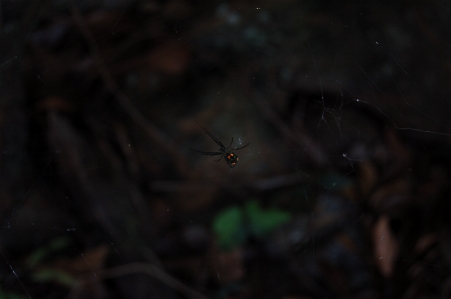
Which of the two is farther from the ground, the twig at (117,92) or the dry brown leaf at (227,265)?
the twig at (117,92)

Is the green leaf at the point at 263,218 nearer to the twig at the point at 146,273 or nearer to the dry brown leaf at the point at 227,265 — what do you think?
the dry brown leaf at the point at 227,265

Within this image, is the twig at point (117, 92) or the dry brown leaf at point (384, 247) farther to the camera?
the twig at point (117, 92)

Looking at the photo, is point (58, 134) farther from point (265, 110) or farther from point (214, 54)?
point (265, 110)

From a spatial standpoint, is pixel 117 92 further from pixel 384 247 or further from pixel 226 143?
pixel 384 247

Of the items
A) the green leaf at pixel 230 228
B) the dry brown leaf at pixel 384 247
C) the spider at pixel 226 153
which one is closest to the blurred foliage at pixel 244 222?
the green leaf at pixel 230 228

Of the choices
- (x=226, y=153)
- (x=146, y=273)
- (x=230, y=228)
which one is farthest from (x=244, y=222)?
(x=146, y=273)

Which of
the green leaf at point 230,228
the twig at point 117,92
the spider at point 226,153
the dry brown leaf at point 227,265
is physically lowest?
the dry brown leaf at point 227,265

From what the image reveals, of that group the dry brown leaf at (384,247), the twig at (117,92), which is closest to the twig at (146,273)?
the twig at (117,92)
